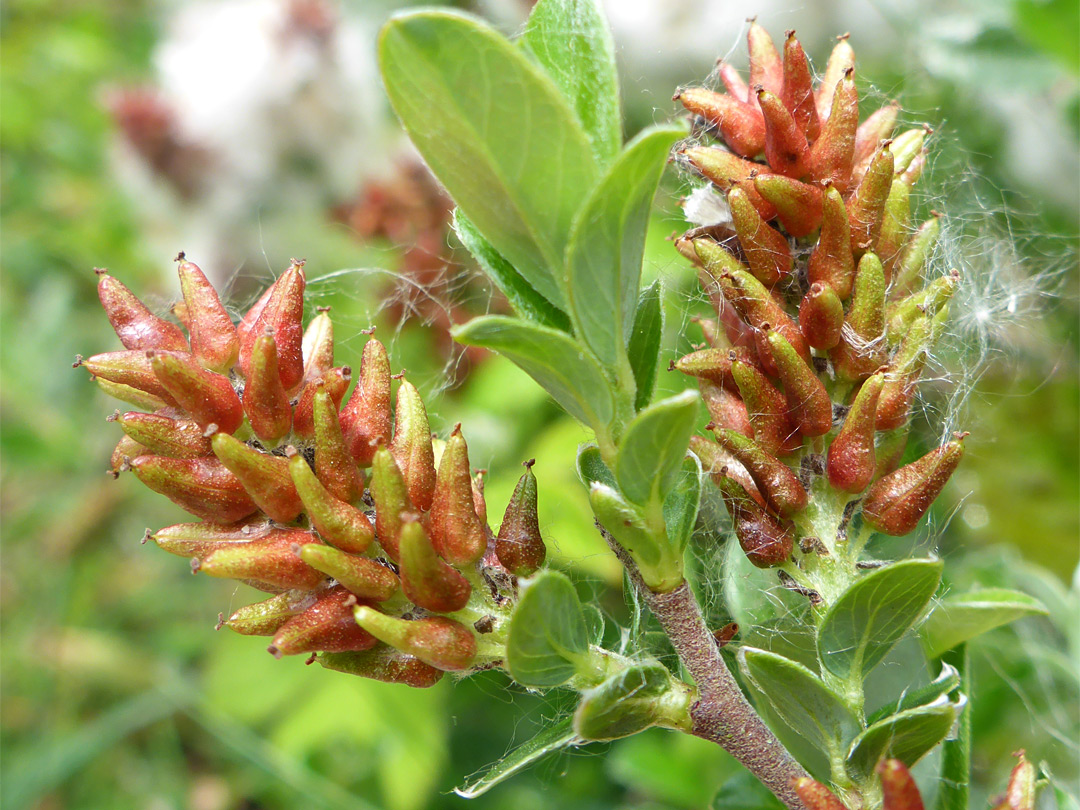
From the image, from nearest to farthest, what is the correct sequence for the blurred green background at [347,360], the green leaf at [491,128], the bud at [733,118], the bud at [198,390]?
1. the green leaf at [491,128]
2. the bud at [198,390]
3. the bud at [733,118]
4. the blurred green background at [347,360]

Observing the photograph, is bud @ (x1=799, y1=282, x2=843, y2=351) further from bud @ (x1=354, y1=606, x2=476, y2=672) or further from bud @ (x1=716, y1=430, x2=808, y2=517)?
bud @ (x1=354, y1=606, x2=476, y2=672)

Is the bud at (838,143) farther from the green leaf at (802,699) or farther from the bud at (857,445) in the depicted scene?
the green leaf at (802,699)

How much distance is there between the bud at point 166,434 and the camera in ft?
1.77

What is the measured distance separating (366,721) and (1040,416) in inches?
57.2

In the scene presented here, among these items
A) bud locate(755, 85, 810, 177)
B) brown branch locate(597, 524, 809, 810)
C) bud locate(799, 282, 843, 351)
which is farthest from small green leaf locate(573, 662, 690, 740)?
bud locate(755, 85, 810, 177)

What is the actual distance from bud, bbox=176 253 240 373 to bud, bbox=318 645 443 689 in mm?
203

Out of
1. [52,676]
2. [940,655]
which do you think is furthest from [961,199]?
[52,676]

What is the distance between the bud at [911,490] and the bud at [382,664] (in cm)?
31

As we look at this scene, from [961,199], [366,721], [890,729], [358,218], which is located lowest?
[366,721]

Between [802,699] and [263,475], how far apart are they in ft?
1.18

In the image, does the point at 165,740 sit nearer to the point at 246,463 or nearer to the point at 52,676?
the point at 52,676

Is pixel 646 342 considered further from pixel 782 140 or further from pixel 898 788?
pixel 898 788

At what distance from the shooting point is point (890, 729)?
52 cm

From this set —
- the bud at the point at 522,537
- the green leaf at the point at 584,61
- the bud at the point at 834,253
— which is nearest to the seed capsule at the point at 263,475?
Answer: the bud at the point at 522,537
